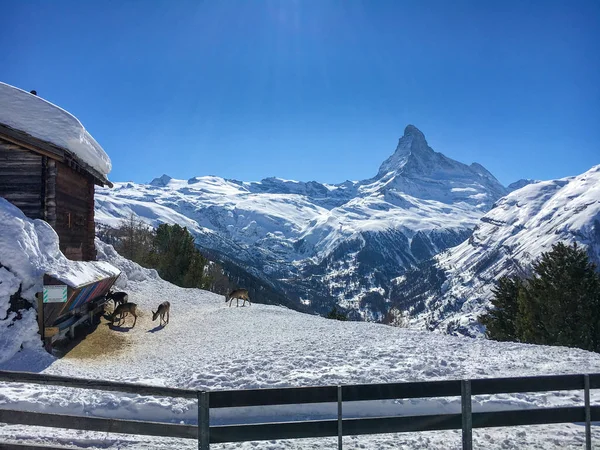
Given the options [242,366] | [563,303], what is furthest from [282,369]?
[563,303]

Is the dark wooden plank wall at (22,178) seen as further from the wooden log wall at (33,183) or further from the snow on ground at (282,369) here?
the snow on ground at (282,369)

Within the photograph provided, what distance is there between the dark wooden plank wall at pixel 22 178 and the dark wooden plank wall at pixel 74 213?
67 cm

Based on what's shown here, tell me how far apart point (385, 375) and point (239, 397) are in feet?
24.9

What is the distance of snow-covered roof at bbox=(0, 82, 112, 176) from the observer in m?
18.0

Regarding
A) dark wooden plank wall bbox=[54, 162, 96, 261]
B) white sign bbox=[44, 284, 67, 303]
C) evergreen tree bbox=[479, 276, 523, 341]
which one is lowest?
evergreen tree bbox=[479, 276, 523, 341]

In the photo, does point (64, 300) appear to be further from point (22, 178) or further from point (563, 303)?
point (563, 303)

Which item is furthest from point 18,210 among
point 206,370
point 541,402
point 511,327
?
point 511,327

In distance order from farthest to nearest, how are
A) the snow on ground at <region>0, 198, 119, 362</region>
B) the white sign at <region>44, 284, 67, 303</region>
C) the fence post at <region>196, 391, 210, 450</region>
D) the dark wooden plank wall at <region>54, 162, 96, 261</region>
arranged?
the dark wooden plank wall at <region>54, 162, 96, 261</region> < the white sign at <region>44, 284, 67, 303</region> < the snow on ground at <region>0, 198, 119, 362</region> < the fence post at <region>196, 391, 210, 450</region>

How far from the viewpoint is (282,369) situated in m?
14.3

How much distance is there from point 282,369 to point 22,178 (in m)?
12.4

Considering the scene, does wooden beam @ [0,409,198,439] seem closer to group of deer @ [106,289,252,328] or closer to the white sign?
the white sign

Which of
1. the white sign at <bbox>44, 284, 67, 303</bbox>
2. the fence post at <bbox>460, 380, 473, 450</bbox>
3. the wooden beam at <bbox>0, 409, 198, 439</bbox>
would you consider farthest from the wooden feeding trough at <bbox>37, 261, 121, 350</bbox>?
the fence post at <bbox>460, 380, 473, 450</bbox>

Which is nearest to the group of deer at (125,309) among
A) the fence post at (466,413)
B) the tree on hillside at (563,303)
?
the fence post at (466,413)

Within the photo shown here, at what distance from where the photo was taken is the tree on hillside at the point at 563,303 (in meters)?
32.1
